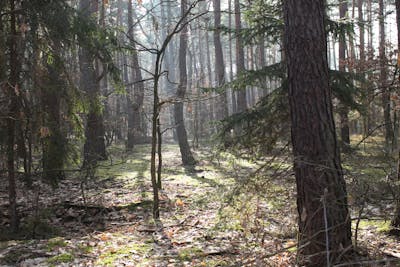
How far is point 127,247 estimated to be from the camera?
577 centimetres

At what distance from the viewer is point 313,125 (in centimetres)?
438

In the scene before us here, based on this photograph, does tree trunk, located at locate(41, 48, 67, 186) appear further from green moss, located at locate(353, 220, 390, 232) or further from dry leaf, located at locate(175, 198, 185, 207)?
green moss, located at locate(353, 220, 390, 232)

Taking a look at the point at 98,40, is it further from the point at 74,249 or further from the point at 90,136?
the point at 90,136

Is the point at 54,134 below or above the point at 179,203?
above

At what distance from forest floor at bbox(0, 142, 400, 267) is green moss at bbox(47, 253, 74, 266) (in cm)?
1

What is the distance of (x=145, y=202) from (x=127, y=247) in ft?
9.89

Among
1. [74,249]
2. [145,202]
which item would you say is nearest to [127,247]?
[74,249]

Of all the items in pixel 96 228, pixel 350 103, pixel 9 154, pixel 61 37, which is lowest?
pixel 96 228

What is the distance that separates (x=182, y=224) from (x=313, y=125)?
→ 3557mm

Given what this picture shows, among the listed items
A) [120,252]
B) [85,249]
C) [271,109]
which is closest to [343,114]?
[271,109]

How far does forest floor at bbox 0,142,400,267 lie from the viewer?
16.3 feet

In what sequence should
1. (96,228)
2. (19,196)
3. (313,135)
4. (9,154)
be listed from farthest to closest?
(19,196), (96,228), (9,154), (313,135)

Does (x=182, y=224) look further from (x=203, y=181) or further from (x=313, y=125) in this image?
(x=203, y=181)

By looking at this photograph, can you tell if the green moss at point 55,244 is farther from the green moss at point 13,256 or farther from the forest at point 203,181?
the green moss at point 13,256
